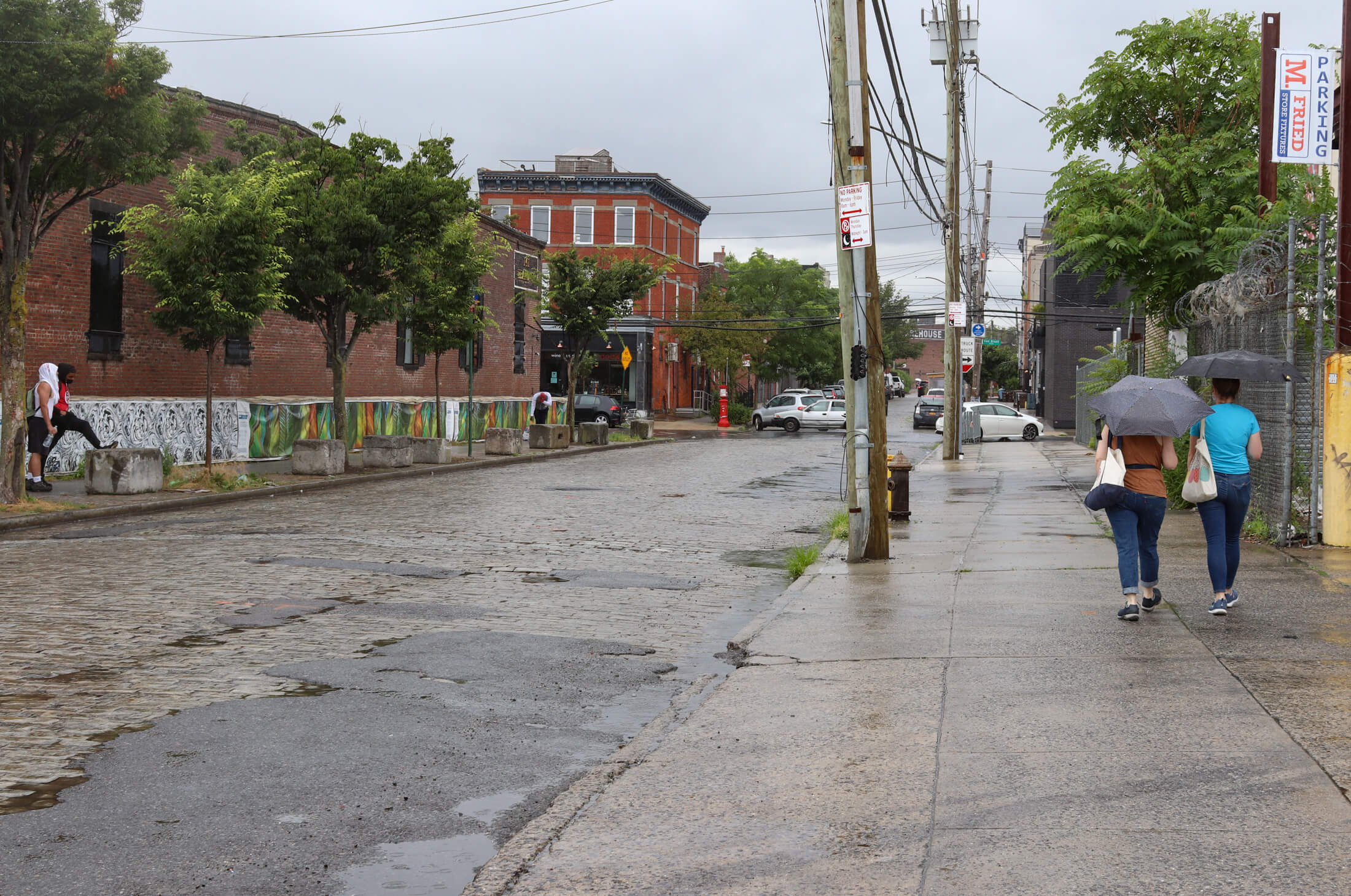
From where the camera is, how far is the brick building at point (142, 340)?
22688 millimetres

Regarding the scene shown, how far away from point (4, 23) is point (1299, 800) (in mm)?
16334

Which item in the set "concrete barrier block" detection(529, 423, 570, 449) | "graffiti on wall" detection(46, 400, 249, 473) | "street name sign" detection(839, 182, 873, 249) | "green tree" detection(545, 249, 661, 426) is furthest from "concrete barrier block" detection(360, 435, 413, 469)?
"street name sign" detection(839, 182, 873, 249)

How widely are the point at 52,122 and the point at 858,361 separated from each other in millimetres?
11260

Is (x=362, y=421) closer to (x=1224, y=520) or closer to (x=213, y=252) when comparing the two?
(x=213, y=252)

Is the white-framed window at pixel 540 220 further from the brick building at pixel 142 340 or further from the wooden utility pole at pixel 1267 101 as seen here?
the wooden utility pole at pixel 1267 101

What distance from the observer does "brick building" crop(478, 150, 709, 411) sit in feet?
208

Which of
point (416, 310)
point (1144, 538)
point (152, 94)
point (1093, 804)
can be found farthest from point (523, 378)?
point (1093, 804)

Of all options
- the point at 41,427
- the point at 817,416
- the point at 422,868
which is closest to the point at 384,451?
the point at 41,427

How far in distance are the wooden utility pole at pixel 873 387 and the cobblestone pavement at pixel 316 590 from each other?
1.10m

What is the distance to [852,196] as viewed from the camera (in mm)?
11656

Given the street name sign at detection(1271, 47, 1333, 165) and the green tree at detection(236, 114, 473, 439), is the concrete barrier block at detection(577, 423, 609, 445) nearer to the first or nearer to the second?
the green tree at detection(236, 114, 473, 439)

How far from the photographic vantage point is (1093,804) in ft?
15.9

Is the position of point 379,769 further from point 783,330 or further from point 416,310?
point 783,330

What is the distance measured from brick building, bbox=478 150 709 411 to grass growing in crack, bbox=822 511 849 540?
4568cm
